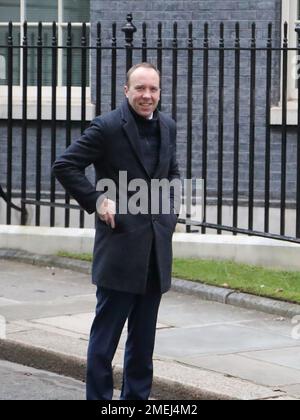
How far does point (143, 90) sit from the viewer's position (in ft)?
21.7

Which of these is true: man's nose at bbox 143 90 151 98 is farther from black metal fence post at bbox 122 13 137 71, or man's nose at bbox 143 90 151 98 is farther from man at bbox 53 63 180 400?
black metal fence post at bbox 122 13 137 71

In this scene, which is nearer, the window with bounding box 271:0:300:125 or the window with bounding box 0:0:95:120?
the window with bounding box 271:0:300:125

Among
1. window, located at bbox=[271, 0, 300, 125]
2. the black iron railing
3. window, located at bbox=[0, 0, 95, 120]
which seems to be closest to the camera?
the black iron railing

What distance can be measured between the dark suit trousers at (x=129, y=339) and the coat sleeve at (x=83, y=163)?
1.62 feet

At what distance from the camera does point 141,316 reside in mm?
6742

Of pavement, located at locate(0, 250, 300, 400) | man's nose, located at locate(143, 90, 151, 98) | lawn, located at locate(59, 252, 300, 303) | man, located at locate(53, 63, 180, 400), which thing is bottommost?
pavement, located at locate(0, 250, 300, 400)

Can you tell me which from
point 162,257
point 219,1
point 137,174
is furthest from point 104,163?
point 219,1

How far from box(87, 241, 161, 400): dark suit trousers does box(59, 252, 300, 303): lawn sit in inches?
125

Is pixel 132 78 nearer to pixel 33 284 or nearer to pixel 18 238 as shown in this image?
pixel 33 284

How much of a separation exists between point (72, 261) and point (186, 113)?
2224mm

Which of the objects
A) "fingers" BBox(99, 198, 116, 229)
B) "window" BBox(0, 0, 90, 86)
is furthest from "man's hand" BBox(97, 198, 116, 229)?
"window" BBox(0, 0, 90, 86)

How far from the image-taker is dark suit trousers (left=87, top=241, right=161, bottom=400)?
6.70 meters

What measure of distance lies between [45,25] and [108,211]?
281 inches

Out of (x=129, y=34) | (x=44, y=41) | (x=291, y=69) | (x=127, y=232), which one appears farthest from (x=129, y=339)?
(x=44, y=41)
